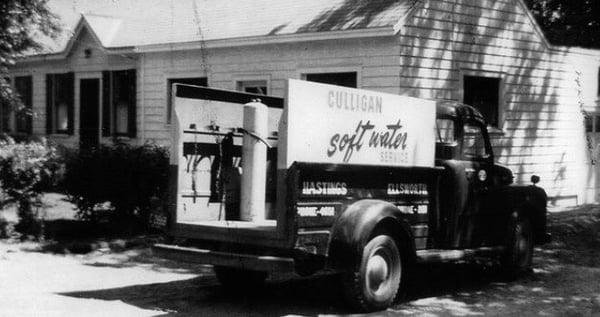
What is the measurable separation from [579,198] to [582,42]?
869cm

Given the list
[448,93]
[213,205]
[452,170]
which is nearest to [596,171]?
[448,93]

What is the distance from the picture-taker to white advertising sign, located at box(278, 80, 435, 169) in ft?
24.0

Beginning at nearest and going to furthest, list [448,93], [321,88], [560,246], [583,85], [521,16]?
[321,88]
[560,246]
[448,93]
[521,16]
[583,85]

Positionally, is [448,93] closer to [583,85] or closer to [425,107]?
[583,85]

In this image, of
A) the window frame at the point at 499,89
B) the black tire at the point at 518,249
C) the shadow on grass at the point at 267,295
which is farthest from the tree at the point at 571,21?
the shadow on grass at the point at 267,295

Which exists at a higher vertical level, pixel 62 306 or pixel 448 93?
pixel 448 93

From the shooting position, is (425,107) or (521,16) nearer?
(425,107)

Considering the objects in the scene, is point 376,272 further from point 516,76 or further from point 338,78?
point 516,76

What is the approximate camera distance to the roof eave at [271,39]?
14.3m

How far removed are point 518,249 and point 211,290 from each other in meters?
3.87

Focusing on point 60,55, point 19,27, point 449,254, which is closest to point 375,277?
point 449,254

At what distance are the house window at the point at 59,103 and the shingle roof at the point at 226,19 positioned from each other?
84 cm

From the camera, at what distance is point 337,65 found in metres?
15.2

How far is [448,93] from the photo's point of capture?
1584 cm
